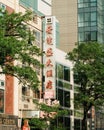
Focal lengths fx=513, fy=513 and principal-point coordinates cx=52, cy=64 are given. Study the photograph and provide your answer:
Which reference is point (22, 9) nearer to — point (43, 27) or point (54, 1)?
point (43, 27)

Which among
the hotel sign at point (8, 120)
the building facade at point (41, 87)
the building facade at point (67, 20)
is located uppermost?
the building facade at point (67, 20)

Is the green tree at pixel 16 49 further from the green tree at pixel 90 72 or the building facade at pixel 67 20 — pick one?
the building facade at pixel 67 20

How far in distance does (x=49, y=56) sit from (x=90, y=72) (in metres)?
5.63

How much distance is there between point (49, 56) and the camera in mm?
59781

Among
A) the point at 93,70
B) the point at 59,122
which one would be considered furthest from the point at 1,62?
the point at 59,122

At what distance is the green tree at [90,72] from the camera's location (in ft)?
203

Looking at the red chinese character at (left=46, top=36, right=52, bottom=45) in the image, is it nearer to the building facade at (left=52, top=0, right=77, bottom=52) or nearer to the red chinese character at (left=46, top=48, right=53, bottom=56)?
the red chinese character at (left=46, top=48, right=53, bottom=56)

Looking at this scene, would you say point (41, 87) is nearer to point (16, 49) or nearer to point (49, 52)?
point (49, 52)

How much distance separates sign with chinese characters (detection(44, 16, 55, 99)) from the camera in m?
58.8

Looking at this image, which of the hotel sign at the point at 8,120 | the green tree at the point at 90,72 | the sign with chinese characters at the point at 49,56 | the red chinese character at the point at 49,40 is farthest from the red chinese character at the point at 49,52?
the hotel sign at the point at 8,120

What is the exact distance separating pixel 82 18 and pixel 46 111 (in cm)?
4715

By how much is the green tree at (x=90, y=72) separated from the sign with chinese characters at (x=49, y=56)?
15.4 ft

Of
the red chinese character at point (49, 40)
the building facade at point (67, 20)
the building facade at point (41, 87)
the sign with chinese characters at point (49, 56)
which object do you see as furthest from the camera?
the building facade at point (67, 20)

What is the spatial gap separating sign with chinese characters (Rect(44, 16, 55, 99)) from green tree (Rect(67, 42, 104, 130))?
15.4ft
